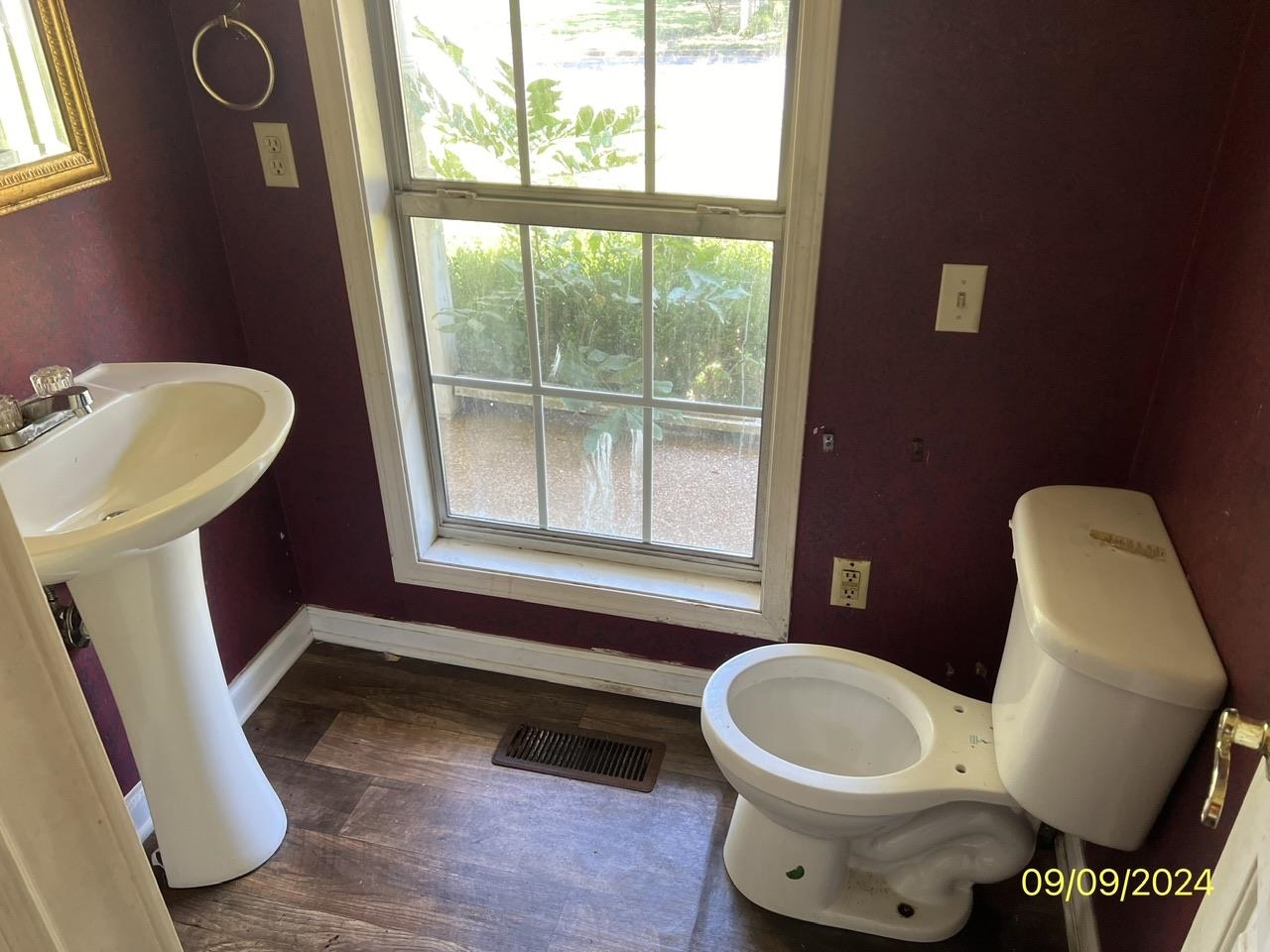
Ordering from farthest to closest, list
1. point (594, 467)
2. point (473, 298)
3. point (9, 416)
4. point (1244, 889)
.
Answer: point (594, 467) < point (473, 298) < point (9, 416) < point (1244, 889)

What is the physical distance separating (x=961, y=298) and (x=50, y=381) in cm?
141

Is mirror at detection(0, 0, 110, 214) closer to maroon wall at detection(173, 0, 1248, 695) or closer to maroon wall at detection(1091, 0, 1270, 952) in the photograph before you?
maroon wall at detection(173, 0, 1248, 695)

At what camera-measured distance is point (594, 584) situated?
2.00 m

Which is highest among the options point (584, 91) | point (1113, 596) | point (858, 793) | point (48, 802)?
point (584, 91)

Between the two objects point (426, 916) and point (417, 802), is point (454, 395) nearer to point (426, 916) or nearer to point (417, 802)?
point (417, 802)

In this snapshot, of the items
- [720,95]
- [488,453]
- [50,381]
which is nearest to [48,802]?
[50,381]

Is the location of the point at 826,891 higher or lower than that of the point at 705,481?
lower

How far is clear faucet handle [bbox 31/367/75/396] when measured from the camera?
55.7 inches

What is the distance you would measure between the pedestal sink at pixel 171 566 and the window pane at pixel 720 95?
786mm

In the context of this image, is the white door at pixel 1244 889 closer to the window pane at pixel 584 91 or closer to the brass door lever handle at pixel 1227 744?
the brass door lever handle at pixel 1227 744

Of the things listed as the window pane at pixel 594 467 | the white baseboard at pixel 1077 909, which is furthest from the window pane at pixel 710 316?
the white baseboard at pixel 1077 909

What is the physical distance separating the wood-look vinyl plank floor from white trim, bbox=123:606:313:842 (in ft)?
0.11

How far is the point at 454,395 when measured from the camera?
1995mm
